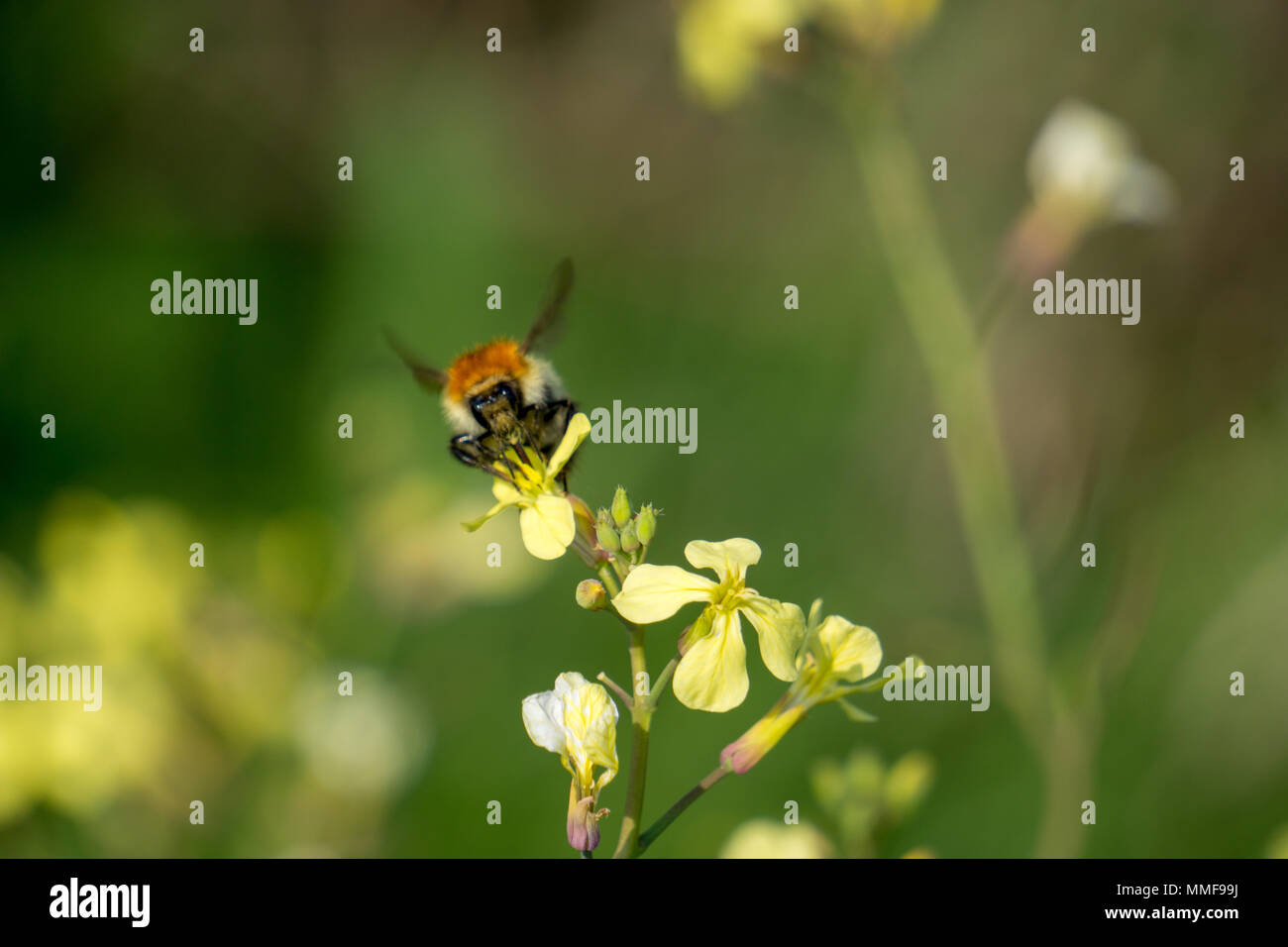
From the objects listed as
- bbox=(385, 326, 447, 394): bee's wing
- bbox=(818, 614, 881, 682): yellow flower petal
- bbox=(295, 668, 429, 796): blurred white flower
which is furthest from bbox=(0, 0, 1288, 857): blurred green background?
bbox=(818, 614, 881, 682): yellow flower petal

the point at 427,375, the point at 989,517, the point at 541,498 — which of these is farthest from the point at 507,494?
the point at 989,517

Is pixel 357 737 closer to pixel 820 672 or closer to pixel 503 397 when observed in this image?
pixel 503 397

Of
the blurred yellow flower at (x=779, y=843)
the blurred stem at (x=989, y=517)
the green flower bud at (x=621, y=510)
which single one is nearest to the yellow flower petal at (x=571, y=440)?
the green flower bud at (x=621, y=510)

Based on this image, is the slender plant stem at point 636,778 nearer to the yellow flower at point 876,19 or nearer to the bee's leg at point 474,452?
the bee's leg at point 474,452

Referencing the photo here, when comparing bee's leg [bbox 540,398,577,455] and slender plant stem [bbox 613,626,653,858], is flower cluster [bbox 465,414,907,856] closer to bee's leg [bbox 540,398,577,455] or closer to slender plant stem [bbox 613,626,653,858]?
slender plant stem [bbox 613,626,653,858]

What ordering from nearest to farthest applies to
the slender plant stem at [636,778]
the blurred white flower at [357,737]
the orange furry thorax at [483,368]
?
the slender plant stem at [636,778], the orange furry thorax at [483,368], the blurred white flower at [357,737]

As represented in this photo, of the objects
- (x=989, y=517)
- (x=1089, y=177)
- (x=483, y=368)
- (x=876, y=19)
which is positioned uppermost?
(x=876, y=19)
